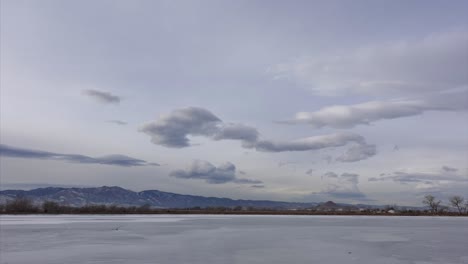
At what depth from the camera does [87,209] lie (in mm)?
82812

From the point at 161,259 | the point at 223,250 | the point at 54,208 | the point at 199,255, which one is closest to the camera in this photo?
the point at 161,259

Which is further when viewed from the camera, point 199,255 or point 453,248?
point 453,248

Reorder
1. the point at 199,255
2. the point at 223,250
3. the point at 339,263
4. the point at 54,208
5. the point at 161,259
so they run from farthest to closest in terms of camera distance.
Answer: the point at 54,208 < the point at 223,250 < the point at 199,255 < the point at 161,259 < the point at 339,263

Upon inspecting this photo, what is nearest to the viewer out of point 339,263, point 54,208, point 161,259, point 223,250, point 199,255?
point 339,263

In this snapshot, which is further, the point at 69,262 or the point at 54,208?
the point at 54,208

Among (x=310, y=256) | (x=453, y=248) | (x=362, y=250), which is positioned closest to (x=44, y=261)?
(x=310, y=256)

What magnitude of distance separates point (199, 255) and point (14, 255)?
5636mm

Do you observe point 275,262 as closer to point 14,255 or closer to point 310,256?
point 310,256

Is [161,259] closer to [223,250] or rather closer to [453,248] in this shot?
[223,250]

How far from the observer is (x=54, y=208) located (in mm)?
79188

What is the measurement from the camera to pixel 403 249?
1523cm

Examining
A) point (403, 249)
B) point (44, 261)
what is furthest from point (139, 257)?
point (403, 249)

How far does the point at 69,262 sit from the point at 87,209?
75.9 m

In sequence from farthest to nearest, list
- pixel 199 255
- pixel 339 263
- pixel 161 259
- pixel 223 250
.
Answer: pixel 223 250, pixel 199 255, pixel 161 259, pixel 339 263
